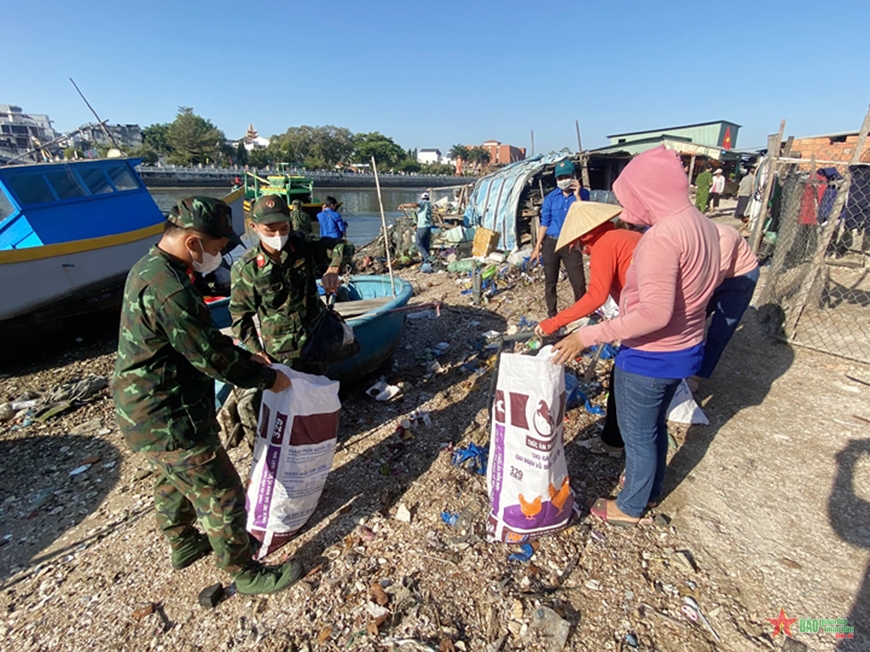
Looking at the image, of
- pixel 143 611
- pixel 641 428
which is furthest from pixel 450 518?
pixel 143 611

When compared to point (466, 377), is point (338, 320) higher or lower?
higher

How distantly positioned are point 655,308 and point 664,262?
0.18 metres

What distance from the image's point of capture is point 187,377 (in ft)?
6.34

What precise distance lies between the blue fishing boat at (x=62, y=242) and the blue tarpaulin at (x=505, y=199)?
7.44 metres

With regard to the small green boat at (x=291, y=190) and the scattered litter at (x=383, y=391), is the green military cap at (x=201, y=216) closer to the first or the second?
the scattered litter at (x=383, y=391)

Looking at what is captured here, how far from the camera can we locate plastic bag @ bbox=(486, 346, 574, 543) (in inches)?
78.2

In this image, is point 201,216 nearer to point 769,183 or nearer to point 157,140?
point 769,183

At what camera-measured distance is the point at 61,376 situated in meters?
5.50

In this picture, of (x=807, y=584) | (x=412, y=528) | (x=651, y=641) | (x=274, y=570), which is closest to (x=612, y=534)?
(x=651, y=641)

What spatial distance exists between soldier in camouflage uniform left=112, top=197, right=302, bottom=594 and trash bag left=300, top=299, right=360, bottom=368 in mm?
821

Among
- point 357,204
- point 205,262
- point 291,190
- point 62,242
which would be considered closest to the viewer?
point 205,262

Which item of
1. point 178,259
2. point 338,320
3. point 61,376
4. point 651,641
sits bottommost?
point 61,376

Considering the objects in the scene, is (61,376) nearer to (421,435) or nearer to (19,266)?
(19,266)

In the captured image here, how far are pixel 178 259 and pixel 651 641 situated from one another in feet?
8.38
